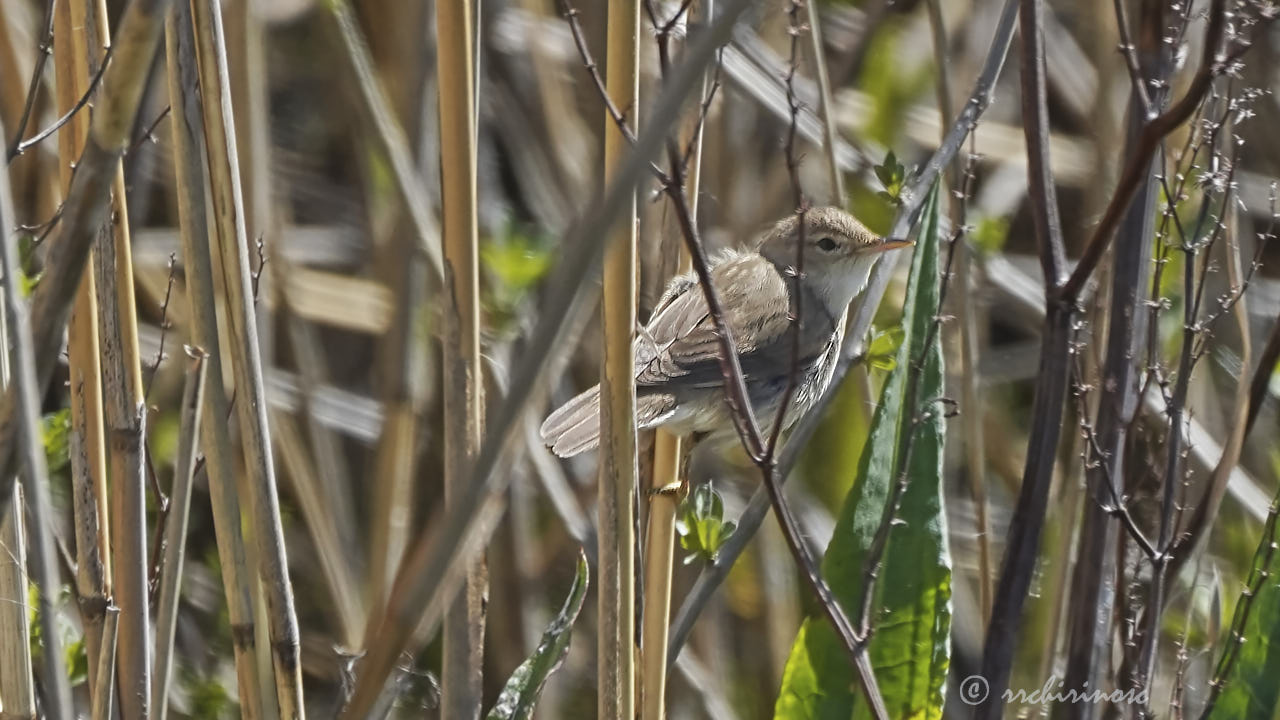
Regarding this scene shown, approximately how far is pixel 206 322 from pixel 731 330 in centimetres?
122

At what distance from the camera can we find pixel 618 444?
1.55 m

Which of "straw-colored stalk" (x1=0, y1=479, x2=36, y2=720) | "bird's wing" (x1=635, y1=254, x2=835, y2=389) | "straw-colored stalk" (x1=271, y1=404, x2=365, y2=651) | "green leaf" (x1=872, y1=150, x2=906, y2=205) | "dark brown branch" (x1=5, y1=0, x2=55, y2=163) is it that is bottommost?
"straw-colored stalk" (x1=271, y1=404, x2=365, y2=651)

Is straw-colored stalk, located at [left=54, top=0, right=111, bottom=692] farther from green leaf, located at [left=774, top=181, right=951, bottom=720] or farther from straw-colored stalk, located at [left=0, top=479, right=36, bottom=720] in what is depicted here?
green leaf, located at [left=774, top=181, right=951, bottom=720]

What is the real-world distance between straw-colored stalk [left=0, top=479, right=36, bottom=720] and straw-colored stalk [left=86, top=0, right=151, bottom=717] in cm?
12

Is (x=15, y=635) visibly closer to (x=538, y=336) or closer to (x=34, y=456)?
(x=34, y=456)

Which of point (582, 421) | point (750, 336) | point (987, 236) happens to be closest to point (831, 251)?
point (750, 336)

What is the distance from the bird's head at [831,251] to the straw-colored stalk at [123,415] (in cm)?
141

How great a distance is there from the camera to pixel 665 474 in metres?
2.21

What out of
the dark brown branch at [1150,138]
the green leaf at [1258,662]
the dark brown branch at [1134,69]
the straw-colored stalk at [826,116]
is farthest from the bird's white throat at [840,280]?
the dark brown branch at [1150,138]

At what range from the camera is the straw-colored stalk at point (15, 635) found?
154 cm

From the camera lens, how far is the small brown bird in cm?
247

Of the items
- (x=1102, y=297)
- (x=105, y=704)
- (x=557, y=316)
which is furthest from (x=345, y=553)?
(x=557, y=316)

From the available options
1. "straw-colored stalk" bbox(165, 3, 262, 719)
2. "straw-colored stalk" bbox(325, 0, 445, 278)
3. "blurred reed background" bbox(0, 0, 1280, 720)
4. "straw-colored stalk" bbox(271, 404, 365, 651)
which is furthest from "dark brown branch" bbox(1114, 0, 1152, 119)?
"straw-colored stalk" bbox(271, 404, 365, 651)

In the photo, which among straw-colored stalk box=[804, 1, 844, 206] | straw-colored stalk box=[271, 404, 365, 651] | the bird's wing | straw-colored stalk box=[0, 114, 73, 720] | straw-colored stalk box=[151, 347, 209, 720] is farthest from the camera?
straw-colored stalk box=[271, 404, 365, 651]
